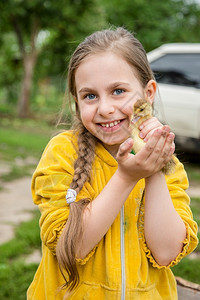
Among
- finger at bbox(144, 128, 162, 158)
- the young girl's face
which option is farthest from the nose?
finger at bbox(144, 128, 162, 158)

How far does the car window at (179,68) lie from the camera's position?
6.13 metres

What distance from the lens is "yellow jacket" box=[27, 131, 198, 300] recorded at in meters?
1.47

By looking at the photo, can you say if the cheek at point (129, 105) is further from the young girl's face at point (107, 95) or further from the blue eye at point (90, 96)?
the blue eye at point (90, 96)

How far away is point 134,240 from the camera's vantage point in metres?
1.52

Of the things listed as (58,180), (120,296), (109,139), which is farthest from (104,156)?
(120,296)

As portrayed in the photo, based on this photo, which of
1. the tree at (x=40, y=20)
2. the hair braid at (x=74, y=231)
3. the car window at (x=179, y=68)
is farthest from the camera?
the tree at (x=40, y=20)

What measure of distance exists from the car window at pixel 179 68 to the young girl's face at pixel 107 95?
15.2ft

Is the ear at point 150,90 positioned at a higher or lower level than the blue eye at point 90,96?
lower

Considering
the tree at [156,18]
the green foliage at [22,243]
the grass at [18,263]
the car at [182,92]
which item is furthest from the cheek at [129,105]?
the tree at [156,18]

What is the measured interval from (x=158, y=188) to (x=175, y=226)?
0.16 meters

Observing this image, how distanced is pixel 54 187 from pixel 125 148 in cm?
37

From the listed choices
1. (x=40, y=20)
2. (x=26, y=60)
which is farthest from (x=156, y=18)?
(x=26, y=60)

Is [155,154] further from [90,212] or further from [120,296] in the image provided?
[120,296]

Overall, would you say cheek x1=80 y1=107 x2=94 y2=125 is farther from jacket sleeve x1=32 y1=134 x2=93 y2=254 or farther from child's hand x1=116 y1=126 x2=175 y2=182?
child's hand x1=116 y1=126 x2=175 y2=182
